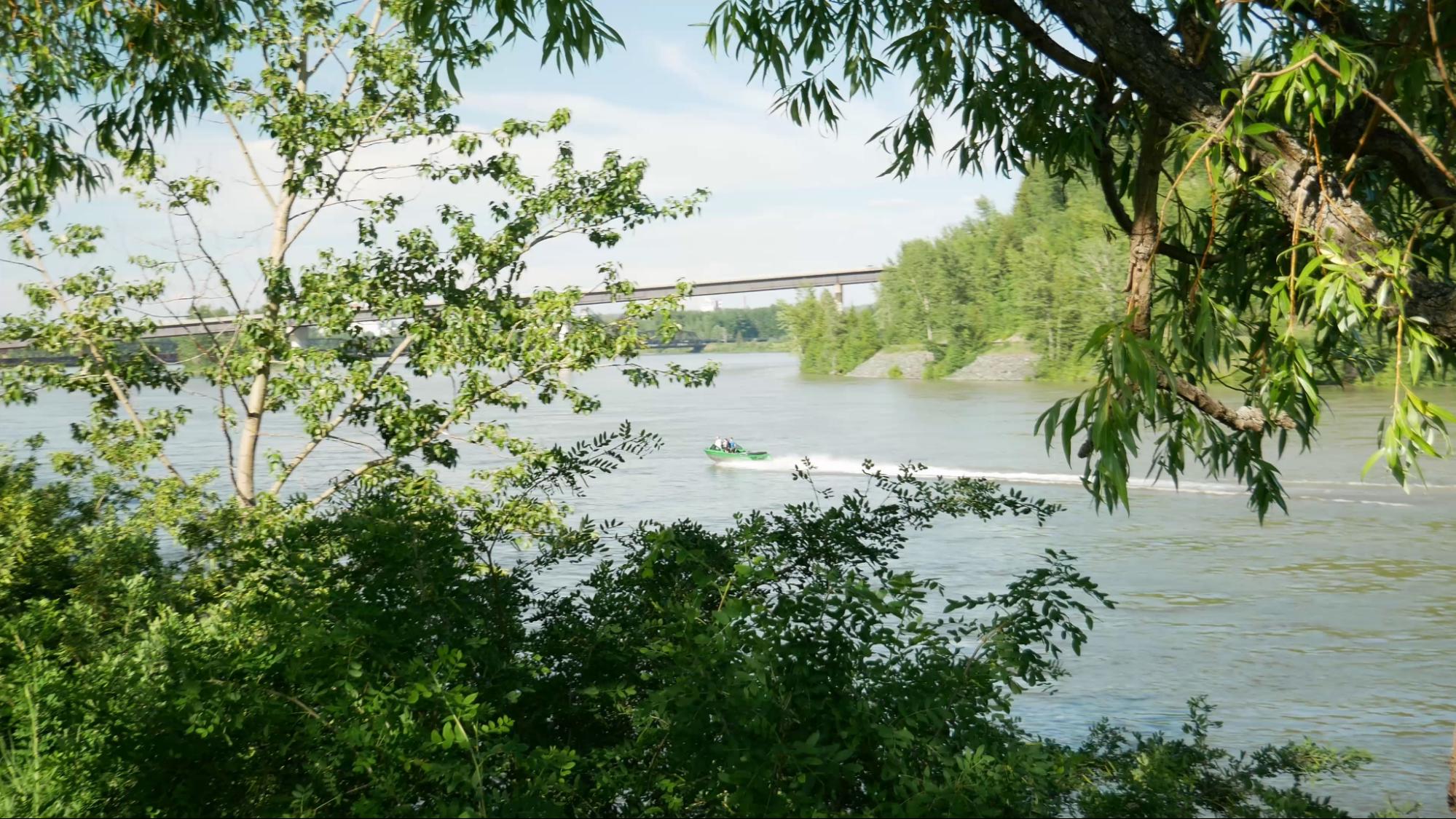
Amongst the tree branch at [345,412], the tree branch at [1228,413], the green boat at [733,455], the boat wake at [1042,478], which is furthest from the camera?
the green boat at [733,455]

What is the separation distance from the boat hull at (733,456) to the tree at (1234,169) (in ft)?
53.4

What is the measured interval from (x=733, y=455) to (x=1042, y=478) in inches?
200

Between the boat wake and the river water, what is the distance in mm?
62

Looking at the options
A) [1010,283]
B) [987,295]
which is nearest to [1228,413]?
[1010,283]

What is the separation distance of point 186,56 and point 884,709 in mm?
3228

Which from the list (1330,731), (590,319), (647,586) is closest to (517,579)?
(647,586)

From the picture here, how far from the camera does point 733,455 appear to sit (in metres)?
20.7

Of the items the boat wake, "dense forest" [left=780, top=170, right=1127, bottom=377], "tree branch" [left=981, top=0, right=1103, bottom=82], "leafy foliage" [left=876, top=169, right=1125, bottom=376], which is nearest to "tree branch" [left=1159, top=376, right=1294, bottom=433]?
"tree branch" [left=981, top=0, right=1103, bottom=82]

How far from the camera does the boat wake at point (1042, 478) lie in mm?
17516

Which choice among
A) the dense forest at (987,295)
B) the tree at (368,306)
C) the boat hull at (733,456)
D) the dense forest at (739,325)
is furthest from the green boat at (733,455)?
the dense forest at (739,325)

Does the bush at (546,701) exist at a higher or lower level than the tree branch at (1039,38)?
lower

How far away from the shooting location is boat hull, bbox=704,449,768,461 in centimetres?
2070

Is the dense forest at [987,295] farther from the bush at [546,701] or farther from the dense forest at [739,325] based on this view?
the bush at [546,701]

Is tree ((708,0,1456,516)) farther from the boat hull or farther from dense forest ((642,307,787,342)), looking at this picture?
dense forest ((642,307,787,342))
